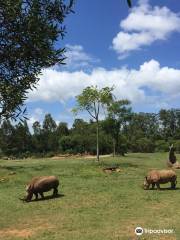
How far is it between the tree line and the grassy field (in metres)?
19.1

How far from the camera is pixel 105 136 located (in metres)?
71.4

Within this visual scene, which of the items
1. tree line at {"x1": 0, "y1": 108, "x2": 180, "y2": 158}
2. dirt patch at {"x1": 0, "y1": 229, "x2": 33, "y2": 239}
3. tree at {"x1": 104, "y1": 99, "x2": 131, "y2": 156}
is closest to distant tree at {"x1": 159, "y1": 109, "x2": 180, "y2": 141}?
tree line at {"x1": 0, "y1": 108, "x2": 180, "y2": 158}

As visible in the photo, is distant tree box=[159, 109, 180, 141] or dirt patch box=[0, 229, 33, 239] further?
distant tree box=[159, 109, 180, 141]

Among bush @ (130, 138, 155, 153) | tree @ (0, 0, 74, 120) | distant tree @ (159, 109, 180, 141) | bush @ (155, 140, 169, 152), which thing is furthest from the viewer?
distant tree @ (159, 109, 180, 141)

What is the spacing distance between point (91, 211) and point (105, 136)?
50.9 metres

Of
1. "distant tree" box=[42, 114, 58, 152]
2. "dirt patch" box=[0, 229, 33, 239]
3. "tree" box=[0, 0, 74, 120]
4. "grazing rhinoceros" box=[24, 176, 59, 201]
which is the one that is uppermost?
"distant tree" box=[42, 114, 58, 152]

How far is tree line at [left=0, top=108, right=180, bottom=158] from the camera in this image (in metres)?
60.0

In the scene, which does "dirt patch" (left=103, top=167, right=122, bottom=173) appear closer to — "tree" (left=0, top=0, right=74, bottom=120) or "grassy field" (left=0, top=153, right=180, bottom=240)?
"grassy field" (left=0, top=153, right=180, bottom=240)

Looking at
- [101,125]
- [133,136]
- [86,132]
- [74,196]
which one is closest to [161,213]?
[74,196]

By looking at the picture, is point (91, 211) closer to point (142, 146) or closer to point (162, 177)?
point (162, 177)

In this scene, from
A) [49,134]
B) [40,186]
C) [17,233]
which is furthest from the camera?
[49,134]

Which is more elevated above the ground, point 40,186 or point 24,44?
point 24,44

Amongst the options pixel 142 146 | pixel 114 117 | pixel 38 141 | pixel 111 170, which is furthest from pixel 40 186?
pixel 38 141

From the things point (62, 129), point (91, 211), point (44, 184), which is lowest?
point (91, 211)
